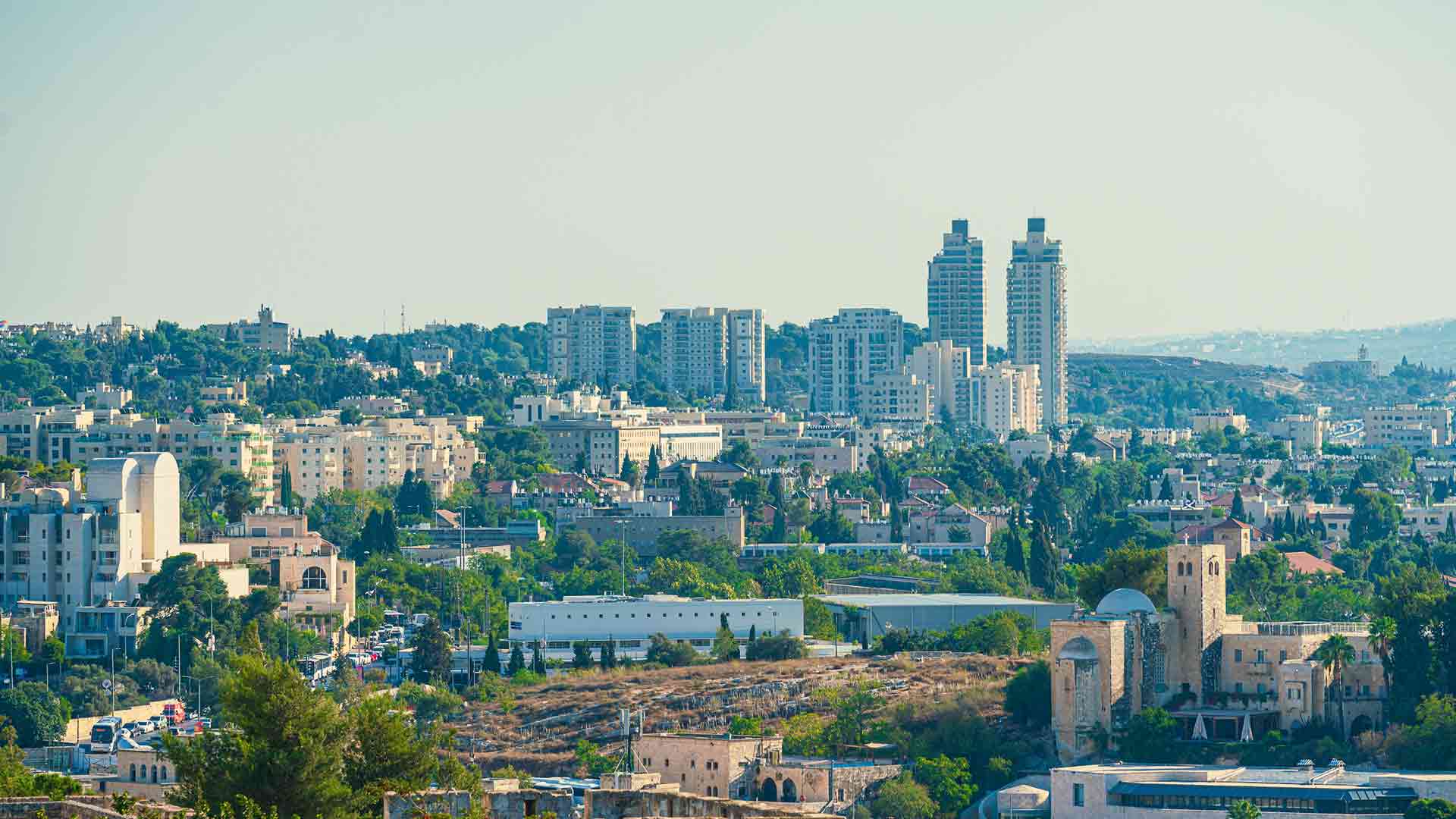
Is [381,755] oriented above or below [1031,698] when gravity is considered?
above

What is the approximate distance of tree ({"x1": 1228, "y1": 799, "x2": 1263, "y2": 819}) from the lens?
6338 centimetres

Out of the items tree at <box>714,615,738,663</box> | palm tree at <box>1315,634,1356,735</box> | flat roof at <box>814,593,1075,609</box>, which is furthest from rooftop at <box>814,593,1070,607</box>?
palm tree at <box>1315,634,1356,735</box>

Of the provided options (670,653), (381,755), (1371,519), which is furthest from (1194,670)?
(1371,519)

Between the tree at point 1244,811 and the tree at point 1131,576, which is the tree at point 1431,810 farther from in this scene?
the tree at point 1131,576

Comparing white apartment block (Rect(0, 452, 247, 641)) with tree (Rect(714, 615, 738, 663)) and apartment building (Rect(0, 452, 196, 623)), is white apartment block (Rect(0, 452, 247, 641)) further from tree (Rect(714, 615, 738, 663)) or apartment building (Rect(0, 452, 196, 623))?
tree (Rect(714, 615, 738, 663))

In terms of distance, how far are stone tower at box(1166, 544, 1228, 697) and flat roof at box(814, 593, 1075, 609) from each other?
857 inches

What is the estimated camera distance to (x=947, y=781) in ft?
234

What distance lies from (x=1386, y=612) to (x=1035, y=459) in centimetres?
8546

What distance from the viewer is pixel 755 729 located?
78500 millimetres

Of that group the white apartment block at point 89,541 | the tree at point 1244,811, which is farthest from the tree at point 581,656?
the tree at point 1244,811

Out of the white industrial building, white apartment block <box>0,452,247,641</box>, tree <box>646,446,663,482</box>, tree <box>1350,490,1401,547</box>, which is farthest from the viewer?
tree <box>646,446,663,482</box>

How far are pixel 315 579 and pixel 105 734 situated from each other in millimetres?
22066

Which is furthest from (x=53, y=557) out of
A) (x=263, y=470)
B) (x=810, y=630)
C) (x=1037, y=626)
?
(x=263, y=470)

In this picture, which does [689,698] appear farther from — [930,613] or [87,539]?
[87,539]
